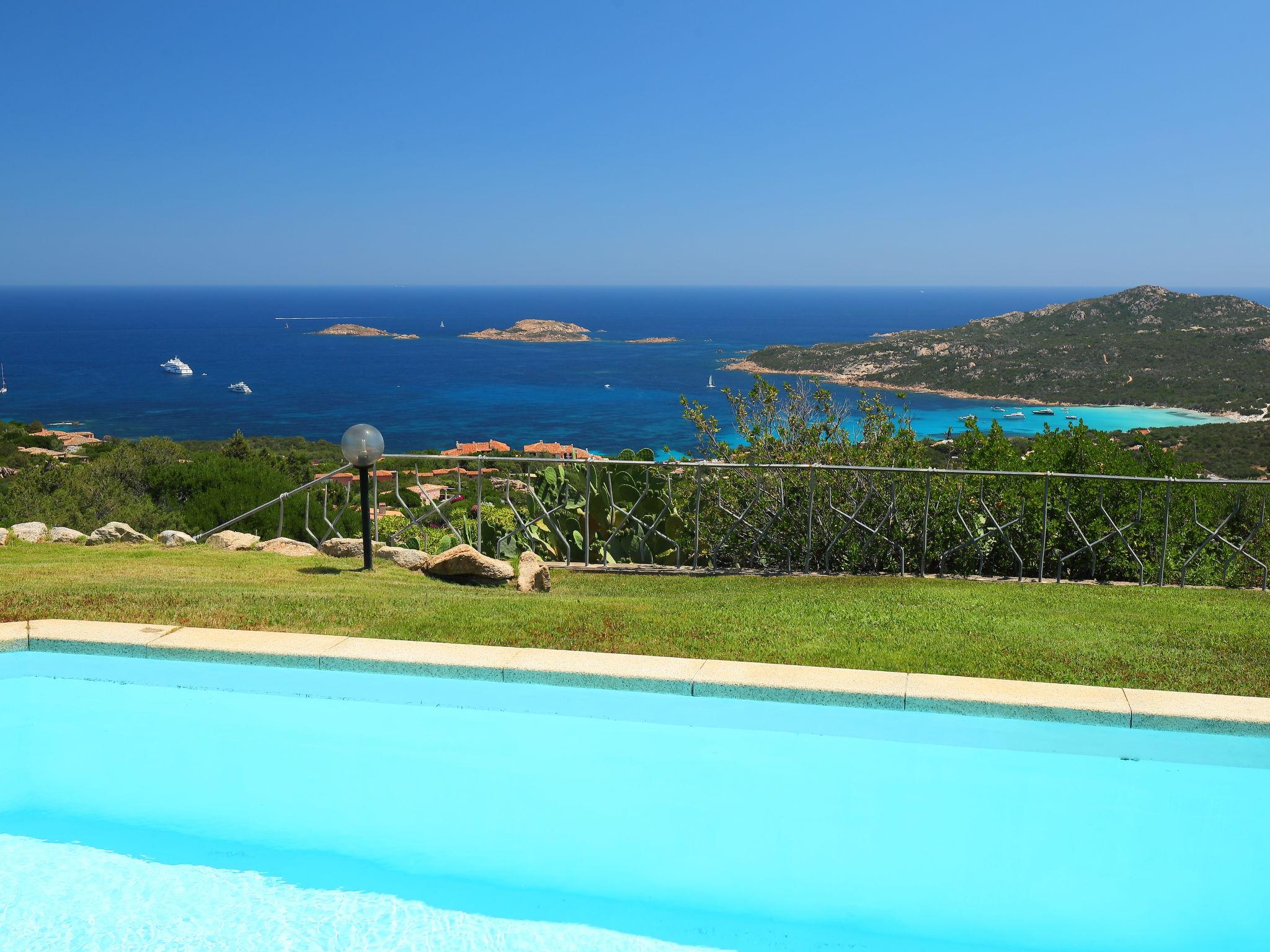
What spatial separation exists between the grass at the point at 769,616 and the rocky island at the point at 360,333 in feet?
479

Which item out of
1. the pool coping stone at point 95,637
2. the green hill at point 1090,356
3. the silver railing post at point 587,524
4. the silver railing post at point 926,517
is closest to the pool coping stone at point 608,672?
the pool coping stone at point 95,637

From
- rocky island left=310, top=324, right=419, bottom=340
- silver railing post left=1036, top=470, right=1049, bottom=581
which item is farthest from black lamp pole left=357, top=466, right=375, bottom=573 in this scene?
rocky island left=310, top=324, right=419, bottom=340

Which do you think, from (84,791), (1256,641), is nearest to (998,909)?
(1256,641)

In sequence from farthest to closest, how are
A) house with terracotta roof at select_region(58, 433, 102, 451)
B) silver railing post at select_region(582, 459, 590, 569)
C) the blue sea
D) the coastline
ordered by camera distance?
the blue sea → the coastline → house with terracotta roof at select_region(58, 433, 102, 451) → silver railing post at select_region(582, 459, 590, 569)

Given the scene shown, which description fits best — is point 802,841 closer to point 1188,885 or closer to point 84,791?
point 1188,885

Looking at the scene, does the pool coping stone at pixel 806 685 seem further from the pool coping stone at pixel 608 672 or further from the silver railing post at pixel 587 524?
the silver railing post at pixel 587 524

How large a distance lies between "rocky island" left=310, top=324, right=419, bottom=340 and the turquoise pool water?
485ft

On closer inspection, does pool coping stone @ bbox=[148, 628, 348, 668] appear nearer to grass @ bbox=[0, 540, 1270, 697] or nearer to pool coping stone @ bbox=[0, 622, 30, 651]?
grass @ bbox=[0, 540, 1270, 697]

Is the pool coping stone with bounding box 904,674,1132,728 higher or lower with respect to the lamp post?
lower

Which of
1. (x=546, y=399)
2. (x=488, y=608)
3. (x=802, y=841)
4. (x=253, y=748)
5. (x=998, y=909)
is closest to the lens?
(x=998, y=909)

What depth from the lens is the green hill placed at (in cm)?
7075

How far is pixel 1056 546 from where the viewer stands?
8.47 metres

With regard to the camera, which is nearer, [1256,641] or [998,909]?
[998,909]

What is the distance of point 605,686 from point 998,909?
197 cm
